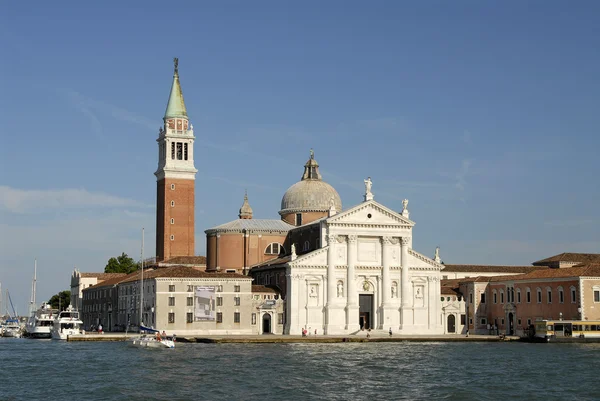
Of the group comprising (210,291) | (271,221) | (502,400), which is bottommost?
(502,400)

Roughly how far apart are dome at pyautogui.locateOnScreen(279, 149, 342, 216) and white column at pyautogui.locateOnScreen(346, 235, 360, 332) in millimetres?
13579

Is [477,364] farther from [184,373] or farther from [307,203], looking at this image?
[307,203]

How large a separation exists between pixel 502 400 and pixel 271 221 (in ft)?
174

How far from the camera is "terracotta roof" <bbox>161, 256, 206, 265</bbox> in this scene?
8856cm

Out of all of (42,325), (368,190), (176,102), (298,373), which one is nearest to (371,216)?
(368,190)

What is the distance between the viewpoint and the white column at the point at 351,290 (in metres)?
76.1

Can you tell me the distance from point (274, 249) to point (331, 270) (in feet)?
39.7

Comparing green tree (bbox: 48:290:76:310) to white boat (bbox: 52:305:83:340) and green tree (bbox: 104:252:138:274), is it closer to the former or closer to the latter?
green tree (bbox: 104:252:138:274)

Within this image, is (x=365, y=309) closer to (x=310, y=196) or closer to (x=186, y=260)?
(x=310, y=196)

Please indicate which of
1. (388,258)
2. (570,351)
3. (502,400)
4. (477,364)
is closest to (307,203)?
(388,258)

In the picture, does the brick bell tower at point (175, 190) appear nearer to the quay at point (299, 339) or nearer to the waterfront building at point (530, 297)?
the quay at point (299, 339)

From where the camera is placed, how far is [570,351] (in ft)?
194

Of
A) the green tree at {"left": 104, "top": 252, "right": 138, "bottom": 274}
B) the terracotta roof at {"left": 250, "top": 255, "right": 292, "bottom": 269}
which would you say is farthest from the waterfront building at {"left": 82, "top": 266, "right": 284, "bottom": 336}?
the green tree at {"left": 104, "top": 252, "right": 138, "bottom": 274}

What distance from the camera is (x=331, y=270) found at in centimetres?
7575
